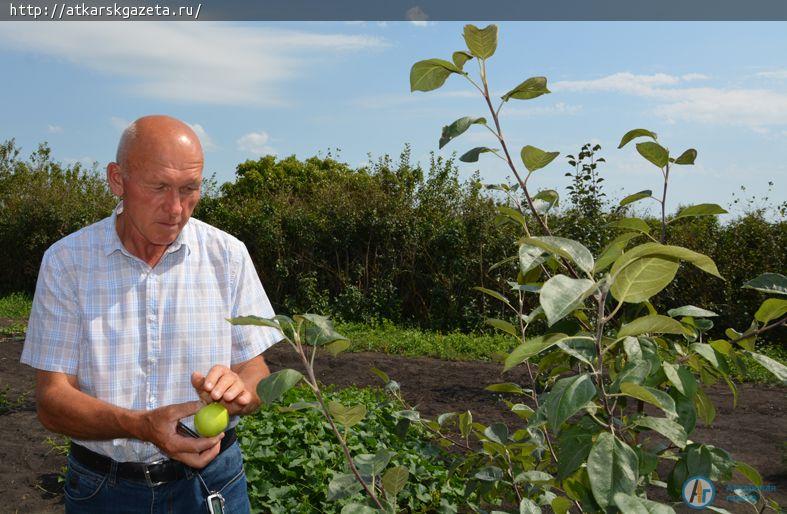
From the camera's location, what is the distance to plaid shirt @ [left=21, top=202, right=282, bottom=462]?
7.54 ft

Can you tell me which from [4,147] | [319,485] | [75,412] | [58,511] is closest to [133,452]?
[75,412]

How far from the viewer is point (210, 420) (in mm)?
1984

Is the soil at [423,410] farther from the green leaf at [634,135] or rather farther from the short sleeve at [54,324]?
the short sleeve at [54,324]

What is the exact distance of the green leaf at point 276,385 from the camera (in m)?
1.32

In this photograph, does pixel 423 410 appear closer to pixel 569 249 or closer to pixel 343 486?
pixel 343 486

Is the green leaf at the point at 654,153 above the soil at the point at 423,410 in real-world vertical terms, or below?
above

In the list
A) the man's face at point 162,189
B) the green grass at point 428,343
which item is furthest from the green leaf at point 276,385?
the green grass at point 428,343

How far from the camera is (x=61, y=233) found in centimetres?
1556

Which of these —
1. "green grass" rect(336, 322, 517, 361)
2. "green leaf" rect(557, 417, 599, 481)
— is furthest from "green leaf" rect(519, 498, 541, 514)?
"green grass" rect(336, 322, 517, 361)

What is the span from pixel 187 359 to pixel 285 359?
6.17 meters

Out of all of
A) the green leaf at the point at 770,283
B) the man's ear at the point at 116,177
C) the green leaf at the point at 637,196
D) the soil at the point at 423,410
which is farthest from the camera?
the soil at the point at 423,410

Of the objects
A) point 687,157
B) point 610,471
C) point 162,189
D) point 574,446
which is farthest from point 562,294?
point 162,189

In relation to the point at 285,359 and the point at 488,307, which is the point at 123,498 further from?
the point at 488,307

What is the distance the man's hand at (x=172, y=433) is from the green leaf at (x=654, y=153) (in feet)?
4.66
